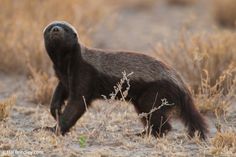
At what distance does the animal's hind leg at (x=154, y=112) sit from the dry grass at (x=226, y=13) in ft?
30.8

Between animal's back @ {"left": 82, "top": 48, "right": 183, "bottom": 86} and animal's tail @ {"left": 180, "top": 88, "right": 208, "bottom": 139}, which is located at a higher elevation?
animal's back @ {"left": 82, "top": 48, "right": 183, "bottom": 86}

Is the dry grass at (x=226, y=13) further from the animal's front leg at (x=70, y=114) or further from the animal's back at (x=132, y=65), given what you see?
the animal's front leg at (x=70, y=114)

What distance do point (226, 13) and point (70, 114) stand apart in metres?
9.93

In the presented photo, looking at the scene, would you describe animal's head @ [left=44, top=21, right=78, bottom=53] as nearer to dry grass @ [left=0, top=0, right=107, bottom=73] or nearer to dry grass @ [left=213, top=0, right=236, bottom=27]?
dry grass @ [left=0, top=0, right=107, bottom=73]

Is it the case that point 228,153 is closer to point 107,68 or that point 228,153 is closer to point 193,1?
point 107,68

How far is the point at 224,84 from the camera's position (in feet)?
32.2

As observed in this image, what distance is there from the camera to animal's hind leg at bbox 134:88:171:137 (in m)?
7.68

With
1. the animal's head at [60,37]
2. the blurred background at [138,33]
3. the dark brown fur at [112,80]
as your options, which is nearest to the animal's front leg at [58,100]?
the dark brown fur at [112,80]

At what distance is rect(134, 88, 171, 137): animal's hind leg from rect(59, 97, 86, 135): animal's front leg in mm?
651

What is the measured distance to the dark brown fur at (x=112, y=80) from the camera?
25.3 ft

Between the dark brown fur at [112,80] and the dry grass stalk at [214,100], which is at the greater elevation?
the dark brown fur at [112,80]

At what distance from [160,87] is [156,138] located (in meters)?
0.54

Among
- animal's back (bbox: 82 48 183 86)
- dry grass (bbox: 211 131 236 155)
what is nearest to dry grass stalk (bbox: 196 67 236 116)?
animal's back (bbox: 82 48 183 86)

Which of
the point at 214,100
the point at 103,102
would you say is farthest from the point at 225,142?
the point at 103,102
